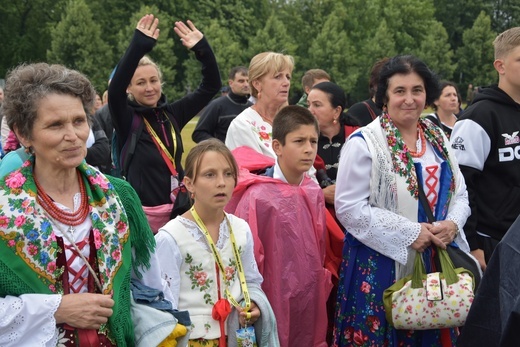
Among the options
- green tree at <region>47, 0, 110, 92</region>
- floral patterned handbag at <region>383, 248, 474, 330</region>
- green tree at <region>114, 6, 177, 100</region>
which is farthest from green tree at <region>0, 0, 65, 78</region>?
floral patterned handbag at <region>383, 248, 474, 330</region>

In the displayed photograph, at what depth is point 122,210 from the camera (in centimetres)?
295

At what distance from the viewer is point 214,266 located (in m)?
4.00

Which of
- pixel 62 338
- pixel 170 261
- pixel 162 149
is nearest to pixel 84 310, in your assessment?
pixel 62 338

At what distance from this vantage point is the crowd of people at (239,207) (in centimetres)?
277

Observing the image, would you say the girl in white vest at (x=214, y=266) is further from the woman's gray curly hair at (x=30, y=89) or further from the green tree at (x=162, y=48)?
the green tree at (x=162, y=48)

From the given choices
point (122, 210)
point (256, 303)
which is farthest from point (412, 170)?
point (122, 210)

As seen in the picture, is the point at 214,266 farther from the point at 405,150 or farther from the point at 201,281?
the point at 405,150

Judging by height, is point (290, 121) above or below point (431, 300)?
above

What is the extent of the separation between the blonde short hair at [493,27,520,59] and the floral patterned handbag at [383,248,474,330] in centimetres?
168

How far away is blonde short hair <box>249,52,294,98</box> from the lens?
5.71 meters

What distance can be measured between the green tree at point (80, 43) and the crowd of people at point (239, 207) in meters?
47.6

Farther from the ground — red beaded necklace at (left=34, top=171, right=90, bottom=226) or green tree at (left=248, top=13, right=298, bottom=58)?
green tree at (left=248, top=13, right=298, bottom=58)

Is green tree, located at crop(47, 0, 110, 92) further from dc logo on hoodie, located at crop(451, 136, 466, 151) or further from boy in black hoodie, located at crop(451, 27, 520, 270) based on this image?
boy in black hoodie, located at crop(451, 27, 520, 270)

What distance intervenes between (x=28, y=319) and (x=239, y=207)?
2215mm
